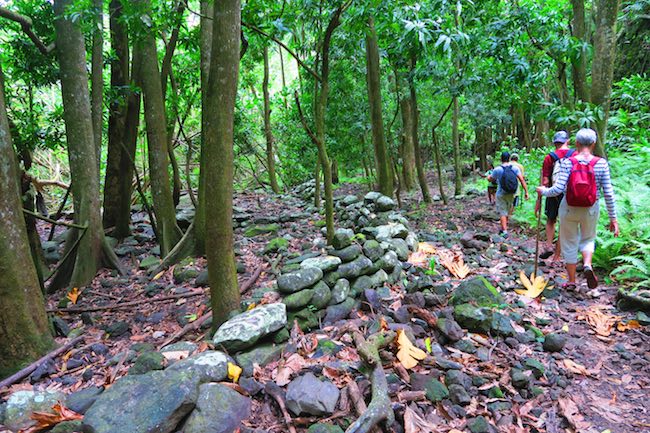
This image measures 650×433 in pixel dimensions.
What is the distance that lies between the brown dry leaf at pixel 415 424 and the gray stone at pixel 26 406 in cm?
269

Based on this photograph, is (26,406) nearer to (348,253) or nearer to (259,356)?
(259,356)

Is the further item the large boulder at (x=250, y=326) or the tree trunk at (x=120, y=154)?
the tree trunk at (x=120, y=154)

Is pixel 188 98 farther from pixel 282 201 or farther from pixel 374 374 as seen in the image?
pixel 374 374

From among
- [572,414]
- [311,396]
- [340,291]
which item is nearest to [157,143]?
[340,291]

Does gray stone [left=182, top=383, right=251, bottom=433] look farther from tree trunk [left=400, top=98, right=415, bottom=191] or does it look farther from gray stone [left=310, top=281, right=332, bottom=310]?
tree trunk [left=400, top=98, right=415, bottom=191]

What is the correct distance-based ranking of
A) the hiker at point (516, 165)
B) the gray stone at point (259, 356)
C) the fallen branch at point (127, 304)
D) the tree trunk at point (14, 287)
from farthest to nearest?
the hiker at point (516, 165) → the fallen branch at point (127, 304) → the tree trunk at point (14, 287) → the gray stone at point (259, 356)

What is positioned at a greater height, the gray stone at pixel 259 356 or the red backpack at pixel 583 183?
the red backpack at pixel 583 183

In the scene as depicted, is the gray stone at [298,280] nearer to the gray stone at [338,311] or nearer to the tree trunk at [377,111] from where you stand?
the gray stone at [338,311]

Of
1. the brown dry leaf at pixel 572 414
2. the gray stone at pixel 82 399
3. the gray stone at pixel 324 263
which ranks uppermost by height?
the gray stone at pixel 324 263

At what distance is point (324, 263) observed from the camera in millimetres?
4934

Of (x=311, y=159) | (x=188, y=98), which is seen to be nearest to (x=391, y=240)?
(x=188, y=98)

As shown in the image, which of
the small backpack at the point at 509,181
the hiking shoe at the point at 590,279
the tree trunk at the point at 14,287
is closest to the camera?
the tree trunk at the point at 14,287

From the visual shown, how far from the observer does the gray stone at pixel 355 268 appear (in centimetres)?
501

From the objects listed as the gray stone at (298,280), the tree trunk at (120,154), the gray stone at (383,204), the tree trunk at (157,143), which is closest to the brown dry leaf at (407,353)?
the gray stone at (298,280)
